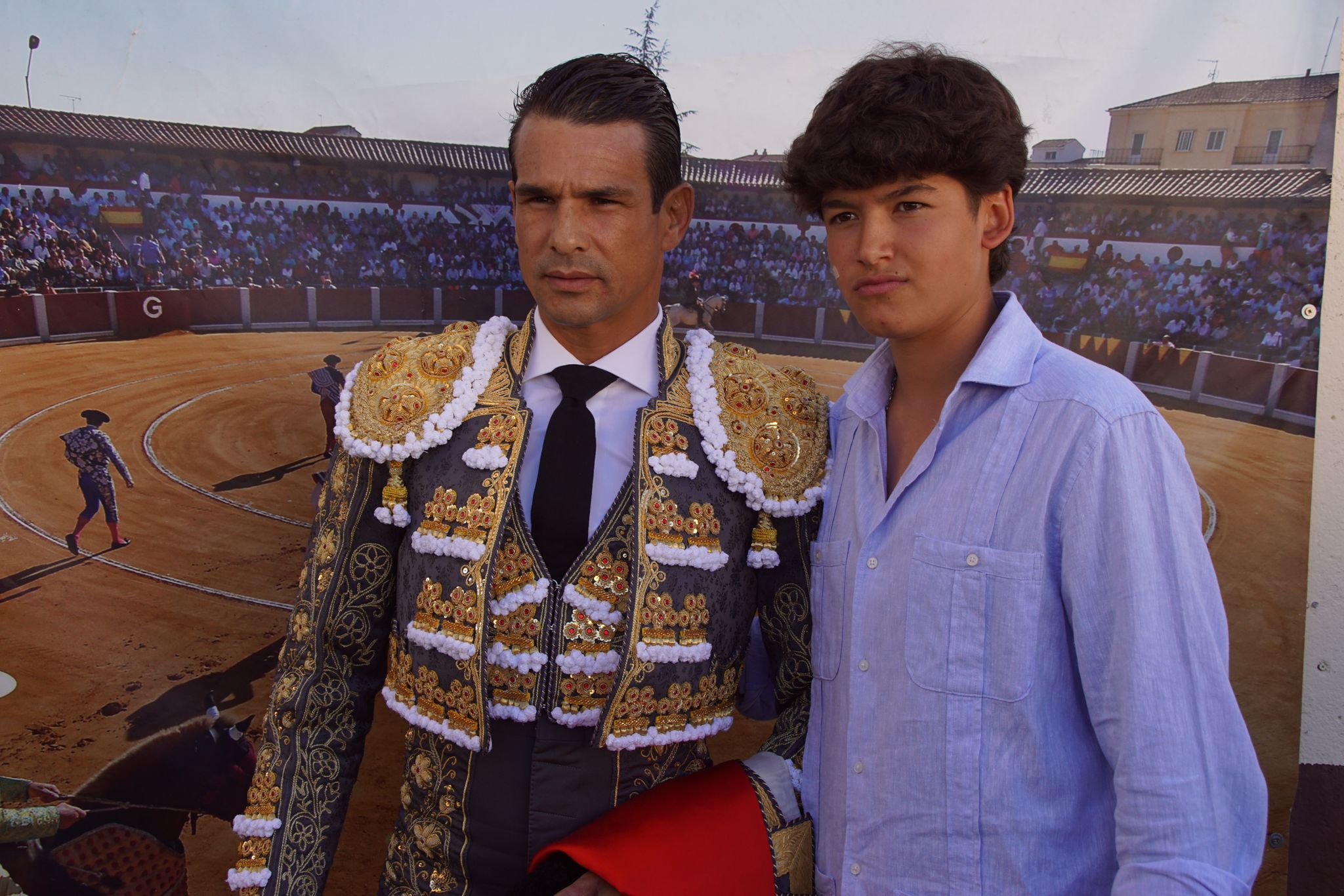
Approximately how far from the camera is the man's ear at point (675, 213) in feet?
5.27

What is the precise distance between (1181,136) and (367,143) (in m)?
2.30

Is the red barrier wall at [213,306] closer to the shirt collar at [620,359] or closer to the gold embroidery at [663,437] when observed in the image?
the shirt collar at [620,359]

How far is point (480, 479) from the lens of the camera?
5.08 feet

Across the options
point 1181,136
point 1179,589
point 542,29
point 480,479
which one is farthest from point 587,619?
point 1181,136

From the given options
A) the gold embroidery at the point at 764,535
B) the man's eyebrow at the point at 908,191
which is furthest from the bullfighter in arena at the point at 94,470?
the man's eyebrow at the point at 908,191

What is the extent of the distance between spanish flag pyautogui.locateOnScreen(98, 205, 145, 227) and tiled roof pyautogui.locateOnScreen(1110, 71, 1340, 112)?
2.81 meters

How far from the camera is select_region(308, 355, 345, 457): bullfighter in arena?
2715 mm

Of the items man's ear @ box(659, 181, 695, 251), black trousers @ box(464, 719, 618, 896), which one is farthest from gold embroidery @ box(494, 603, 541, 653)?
man's ear @ box(659, 181, 695, 251)

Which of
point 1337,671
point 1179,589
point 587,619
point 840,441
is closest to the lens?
point 1179,589

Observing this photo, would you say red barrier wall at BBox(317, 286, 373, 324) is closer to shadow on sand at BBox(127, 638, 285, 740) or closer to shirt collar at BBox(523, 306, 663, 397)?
shadow on sand at BBox(127, 638, 285, 740)

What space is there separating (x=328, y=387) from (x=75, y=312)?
26.0 inches

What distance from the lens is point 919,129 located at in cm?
131

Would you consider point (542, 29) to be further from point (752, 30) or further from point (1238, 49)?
point (1238, 49)

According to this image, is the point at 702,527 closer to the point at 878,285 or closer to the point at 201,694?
the point at 878,285
